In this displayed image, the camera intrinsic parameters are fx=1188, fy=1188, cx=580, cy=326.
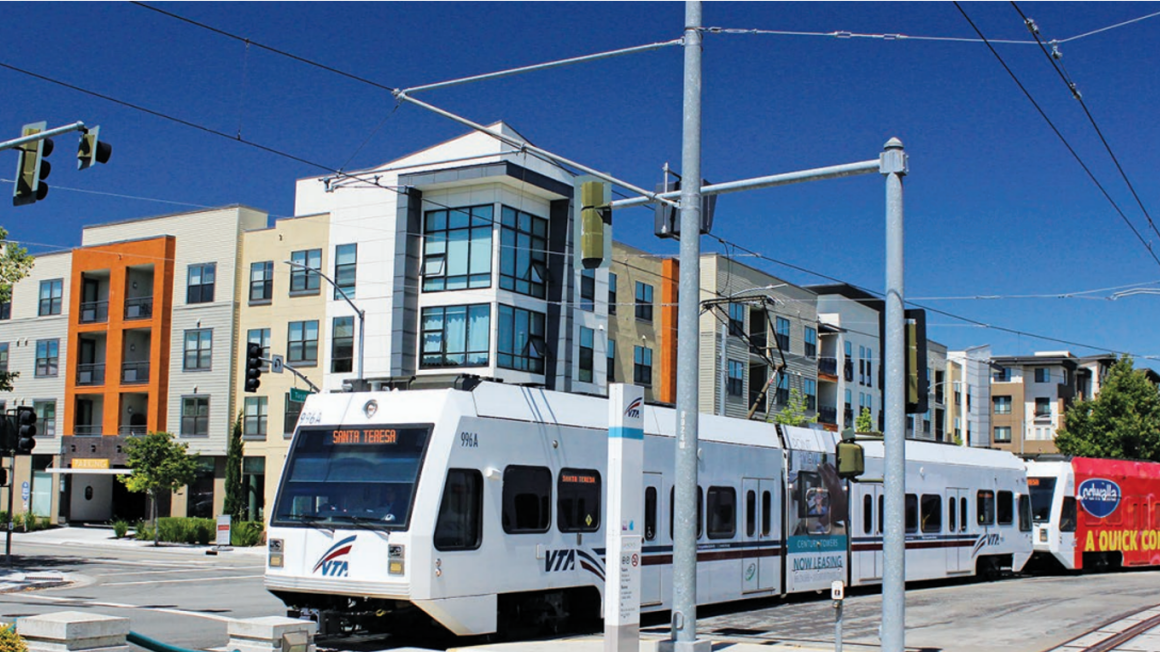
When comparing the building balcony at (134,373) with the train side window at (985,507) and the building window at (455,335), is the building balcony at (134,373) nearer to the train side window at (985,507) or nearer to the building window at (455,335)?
the building window at (455,335)

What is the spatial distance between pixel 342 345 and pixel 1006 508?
27665mm

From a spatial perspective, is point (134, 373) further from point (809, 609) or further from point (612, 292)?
point (809, 609)

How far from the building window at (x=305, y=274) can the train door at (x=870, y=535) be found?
3035 centimetres

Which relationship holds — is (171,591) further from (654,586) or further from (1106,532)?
(1106,532)

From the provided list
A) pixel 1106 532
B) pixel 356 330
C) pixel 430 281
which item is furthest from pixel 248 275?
pixel 1106 532

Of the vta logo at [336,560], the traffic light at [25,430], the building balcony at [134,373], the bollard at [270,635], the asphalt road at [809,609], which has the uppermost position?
the building balcony at [134,373]

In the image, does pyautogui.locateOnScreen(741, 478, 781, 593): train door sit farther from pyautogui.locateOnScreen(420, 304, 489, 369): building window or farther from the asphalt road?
pyautogui.locateOnScreen(420, 304, 489, 369): building window

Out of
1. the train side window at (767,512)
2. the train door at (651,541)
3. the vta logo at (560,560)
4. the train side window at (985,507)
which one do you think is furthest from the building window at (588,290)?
the vta logo at (560,560)

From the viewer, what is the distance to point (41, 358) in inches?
2304

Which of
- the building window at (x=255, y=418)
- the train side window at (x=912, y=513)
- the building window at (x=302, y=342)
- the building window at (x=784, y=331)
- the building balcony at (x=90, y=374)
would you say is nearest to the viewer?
the train side window at (x=912, y=513)

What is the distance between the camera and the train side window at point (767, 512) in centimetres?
2089

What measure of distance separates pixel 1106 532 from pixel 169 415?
3908 centimetres

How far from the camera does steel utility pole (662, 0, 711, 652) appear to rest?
1284 cm

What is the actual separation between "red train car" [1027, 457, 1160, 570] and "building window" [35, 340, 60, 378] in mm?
45229
